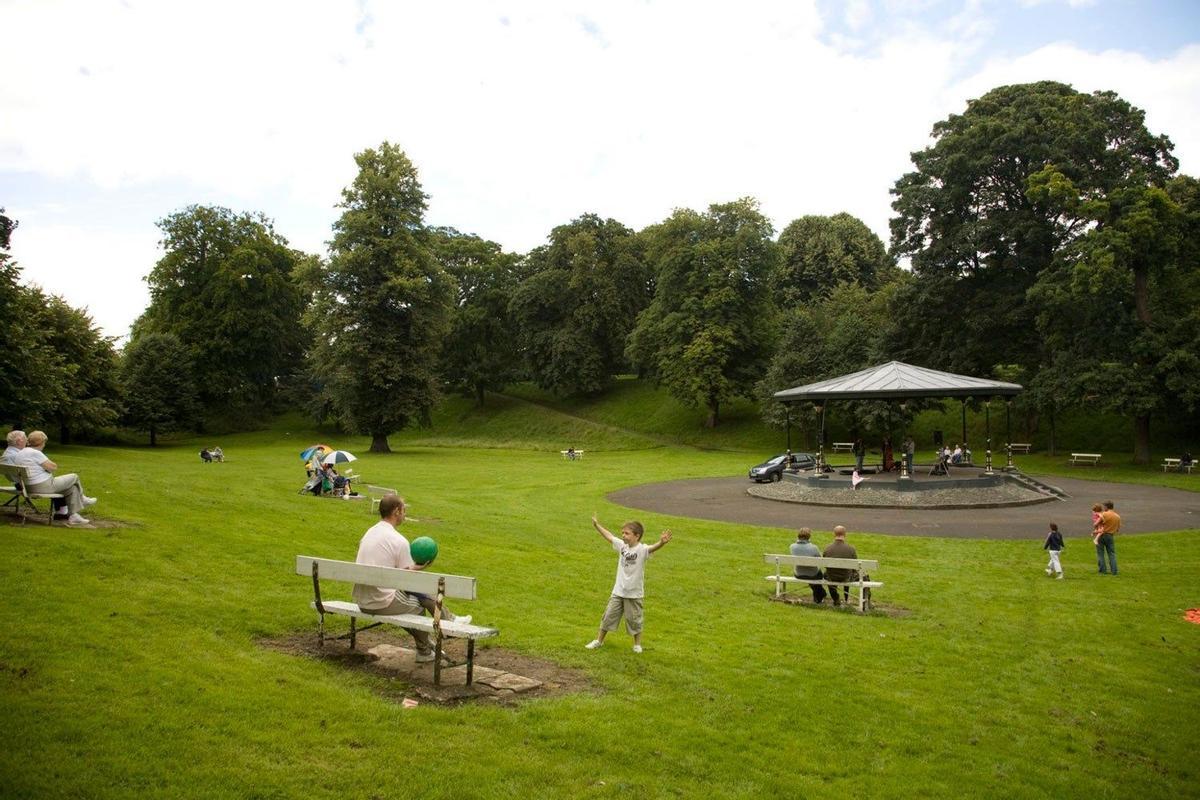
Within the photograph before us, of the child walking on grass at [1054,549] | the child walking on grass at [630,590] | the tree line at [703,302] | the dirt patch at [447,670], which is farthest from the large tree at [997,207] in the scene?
the dirt patch at [447,670]

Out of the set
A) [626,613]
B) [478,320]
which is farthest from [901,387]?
[478,320]

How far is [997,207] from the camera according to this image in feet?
156

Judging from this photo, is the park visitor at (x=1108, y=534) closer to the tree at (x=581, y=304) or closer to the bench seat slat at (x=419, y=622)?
the bench seat slat at (x=419, y=622)

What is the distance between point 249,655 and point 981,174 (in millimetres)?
48995

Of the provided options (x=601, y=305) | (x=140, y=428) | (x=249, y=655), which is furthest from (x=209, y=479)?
(x=601, y=305)

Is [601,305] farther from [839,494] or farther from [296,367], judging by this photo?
[839,494]

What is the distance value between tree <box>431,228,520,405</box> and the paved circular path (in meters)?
41.5

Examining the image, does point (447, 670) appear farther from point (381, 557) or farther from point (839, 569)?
point (839, 569)

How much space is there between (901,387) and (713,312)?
1174 inches

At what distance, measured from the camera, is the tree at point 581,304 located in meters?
69.2

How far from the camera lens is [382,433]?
173 feet

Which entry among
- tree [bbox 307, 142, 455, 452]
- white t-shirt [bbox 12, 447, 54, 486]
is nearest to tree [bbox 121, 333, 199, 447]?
tree [bbox 307, 142, 455, 452]

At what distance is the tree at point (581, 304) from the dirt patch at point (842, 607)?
5477cm

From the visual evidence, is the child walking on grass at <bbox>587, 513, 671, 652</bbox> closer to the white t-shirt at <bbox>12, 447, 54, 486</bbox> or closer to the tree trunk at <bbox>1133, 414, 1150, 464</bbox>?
the white t-shirt at <bbox>12, 447, 54, 486</bbox>
